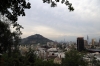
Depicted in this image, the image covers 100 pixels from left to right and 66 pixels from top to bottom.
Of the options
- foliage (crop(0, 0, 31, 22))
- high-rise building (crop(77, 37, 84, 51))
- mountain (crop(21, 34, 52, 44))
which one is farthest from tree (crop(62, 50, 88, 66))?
mountain (crop(21, 34, 52, 44))

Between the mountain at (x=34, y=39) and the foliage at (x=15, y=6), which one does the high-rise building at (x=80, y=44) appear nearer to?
the mountain at (x=34, y=39)

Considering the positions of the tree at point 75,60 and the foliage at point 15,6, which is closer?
the foliage at point 15,6

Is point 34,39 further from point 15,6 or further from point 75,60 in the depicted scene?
point 15,6

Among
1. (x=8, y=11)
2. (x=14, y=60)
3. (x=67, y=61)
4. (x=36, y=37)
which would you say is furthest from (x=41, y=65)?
(x=36, y=37)

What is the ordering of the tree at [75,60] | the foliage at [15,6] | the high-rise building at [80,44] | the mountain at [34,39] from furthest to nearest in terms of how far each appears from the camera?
the mountain at [34,39] < the high-rise building at [80,44] < the tree at [75,60] < the foliage at [15,6]

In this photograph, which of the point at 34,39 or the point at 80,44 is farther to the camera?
the point at 34,39

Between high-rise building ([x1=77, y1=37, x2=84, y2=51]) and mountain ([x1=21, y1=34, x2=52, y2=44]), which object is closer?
high-rise building ([x1=77, y1=37, x2=84, y2=51])

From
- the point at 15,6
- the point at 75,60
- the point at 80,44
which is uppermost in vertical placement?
the point at 15,6

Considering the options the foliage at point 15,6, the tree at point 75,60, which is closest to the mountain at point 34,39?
the tree at point 75,60

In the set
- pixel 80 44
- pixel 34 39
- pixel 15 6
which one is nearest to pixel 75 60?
pixel 15 6

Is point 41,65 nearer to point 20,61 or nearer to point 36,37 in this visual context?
point 20,61

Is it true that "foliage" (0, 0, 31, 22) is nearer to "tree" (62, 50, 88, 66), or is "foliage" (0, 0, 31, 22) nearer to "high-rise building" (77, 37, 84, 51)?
"tree" (62, 50, 88, 66)
